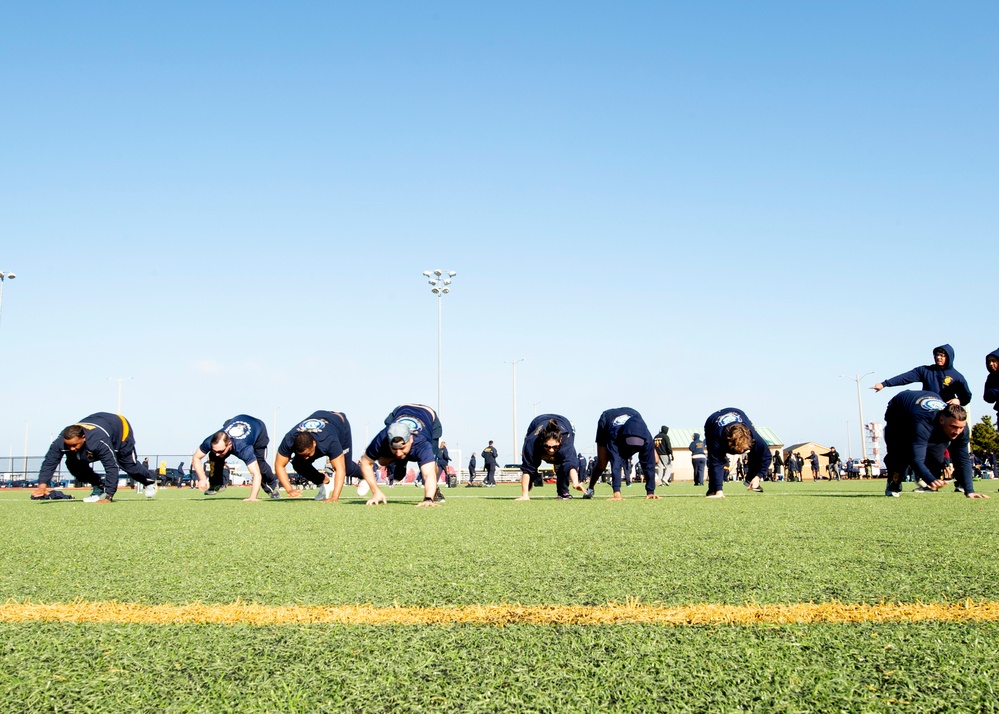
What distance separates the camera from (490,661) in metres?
2.26

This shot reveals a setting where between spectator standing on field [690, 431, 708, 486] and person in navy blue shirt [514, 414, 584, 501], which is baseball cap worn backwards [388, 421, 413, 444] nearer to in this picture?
person in navy blue shirt [514, 414, 584, 501]

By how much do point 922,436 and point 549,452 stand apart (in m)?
5.35

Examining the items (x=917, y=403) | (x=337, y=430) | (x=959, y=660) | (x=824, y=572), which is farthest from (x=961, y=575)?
(x=337, y=430)

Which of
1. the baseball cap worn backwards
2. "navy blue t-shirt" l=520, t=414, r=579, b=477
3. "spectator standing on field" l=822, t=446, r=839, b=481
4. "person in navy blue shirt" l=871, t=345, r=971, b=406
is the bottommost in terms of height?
"spectator standing on field" l=822, t=446, r=839, b=481

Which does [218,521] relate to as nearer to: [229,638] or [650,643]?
[229,638]

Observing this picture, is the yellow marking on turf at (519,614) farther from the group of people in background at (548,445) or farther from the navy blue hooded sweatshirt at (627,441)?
the navy blue hooded sweatshirt at (627,441)

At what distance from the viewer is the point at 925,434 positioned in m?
10.8

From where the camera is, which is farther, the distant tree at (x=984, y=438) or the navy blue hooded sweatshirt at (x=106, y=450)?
the distant tree at (x=984, y=438)

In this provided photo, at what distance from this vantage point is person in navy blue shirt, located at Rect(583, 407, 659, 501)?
1309 cm

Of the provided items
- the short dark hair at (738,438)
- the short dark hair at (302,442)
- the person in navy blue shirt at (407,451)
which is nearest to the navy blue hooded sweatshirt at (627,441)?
the short dark hair at (738,438)

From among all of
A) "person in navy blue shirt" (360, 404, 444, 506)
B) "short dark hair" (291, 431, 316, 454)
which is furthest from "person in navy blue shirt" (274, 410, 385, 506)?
"person in navy blue shirt" (360, 404, 444, 506)

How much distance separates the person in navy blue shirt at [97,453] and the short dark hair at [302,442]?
305 cm

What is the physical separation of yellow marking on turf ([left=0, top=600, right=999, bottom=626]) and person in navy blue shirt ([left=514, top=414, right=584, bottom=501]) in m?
9.86

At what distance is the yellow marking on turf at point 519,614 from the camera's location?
272 cm
